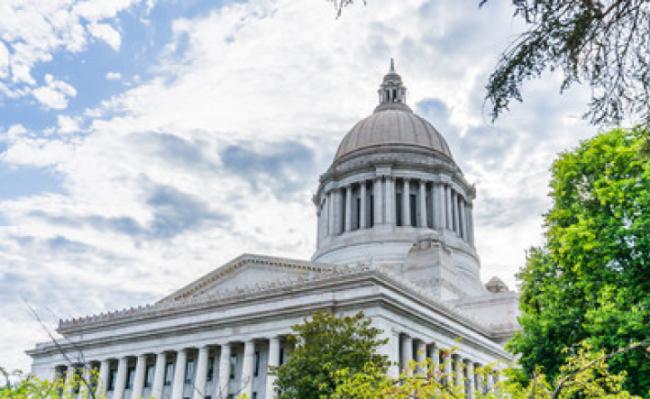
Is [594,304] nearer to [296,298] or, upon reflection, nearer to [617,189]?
[617,189]

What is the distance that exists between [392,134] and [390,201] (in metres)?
9.45

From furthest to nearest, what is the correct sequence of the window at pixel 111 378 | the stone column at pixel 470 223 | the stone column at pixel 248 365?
the stone column at pixel 470 223
the window at pixel 111 378
the stone column at pixel 248 365

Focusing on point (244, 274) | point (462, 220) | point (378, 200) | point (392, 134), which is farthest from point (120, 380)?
point (462, 220)

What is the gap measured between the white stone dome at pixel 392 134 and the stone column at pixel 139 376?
33.1 m

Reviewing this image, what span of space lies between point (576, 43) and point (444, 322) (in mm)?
33391

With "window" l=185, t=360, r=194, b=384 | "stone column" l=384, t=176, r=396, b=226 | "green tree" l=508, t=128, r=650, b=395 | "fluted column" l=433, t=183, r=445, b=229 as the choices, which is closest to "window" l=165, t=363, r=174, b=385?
"window" l=185, t=360, r=194, b=384

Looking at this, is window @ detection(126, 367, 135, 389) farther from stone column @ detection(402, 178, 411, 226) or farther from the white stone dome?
the white stone dome

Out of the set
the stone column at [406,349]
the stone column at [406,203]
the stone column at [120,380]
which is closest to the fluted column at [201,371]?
the stone column at [120,380]

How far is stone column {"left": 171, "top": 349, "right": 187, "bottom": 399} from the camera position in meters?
43.2

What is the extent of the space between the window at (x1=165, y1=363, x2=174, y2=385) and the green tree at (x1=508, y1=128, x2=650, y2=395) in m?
27.2

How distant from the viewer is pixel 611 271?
23.3 metres

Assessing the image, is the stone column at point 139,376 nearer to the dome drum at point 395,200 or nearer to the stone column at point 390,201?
the dome drum at point 395,200

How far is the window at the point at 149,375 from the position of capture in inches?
1818

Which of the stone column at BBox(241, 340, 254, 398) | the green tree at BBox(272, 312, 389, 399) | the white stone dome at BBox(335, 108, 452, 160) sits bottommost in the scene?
the green tree at BBox(272, 312, 389, 399)
